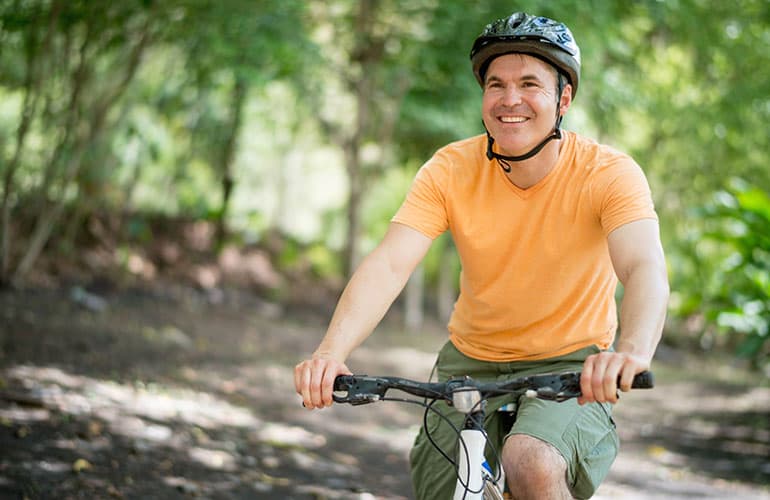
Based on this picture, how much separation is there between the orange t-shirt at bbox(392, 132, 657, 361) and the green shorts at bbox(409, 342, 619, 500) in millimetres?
62

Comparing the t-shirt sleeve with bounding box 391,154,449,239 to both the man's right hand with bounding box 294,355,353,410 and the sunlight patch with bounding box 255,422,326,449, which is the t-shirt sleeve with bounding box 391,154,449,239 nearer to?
the man's right hand with bounding box 294,355,353,410

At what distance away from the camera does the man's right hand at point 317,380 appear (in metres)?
2.87

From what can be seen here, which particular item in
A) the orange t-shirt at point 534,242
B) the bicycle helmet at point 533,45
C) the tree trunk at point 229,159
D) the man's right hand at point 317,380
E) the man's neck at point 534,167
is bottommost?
the man's right hand at point 317,380

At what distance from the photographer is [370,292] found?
11.0 feet

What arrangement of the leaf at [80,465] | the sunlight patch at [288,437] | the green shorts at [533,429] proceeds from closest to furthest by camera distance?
the green shorts at [533,429] < the leaf at [80,465] < the sunlight patch at [288,437]

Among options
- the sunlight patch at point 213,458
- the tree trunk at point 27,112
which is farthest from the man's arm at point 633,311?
the tree trunk at point 27,112

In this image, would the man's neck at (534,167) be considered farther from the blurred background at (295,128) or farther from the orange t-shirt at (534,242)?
the blurred background at (295,128)

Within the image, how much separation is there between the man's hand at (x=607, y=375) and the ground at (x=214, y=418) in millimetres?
3476

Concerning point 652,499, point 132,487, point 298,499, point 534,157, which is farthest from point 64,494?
point 652,499

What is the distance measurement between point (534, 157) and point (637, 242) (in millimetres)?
558

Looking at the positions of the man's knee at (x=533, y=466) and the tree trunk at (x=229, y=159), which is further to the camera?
the tree trunk at (x=229, y=159)

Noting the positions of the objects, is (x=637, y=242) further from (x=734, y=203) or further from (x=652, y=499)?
(x=734, y=203)

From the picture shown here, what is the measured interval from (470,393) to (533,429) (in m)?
0.41

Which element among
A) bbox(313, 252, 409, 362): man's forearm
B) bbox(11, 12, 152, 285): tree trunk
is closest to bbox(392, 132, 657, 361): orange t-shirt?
bbox(313, 252, 409, 362): man's forearm
